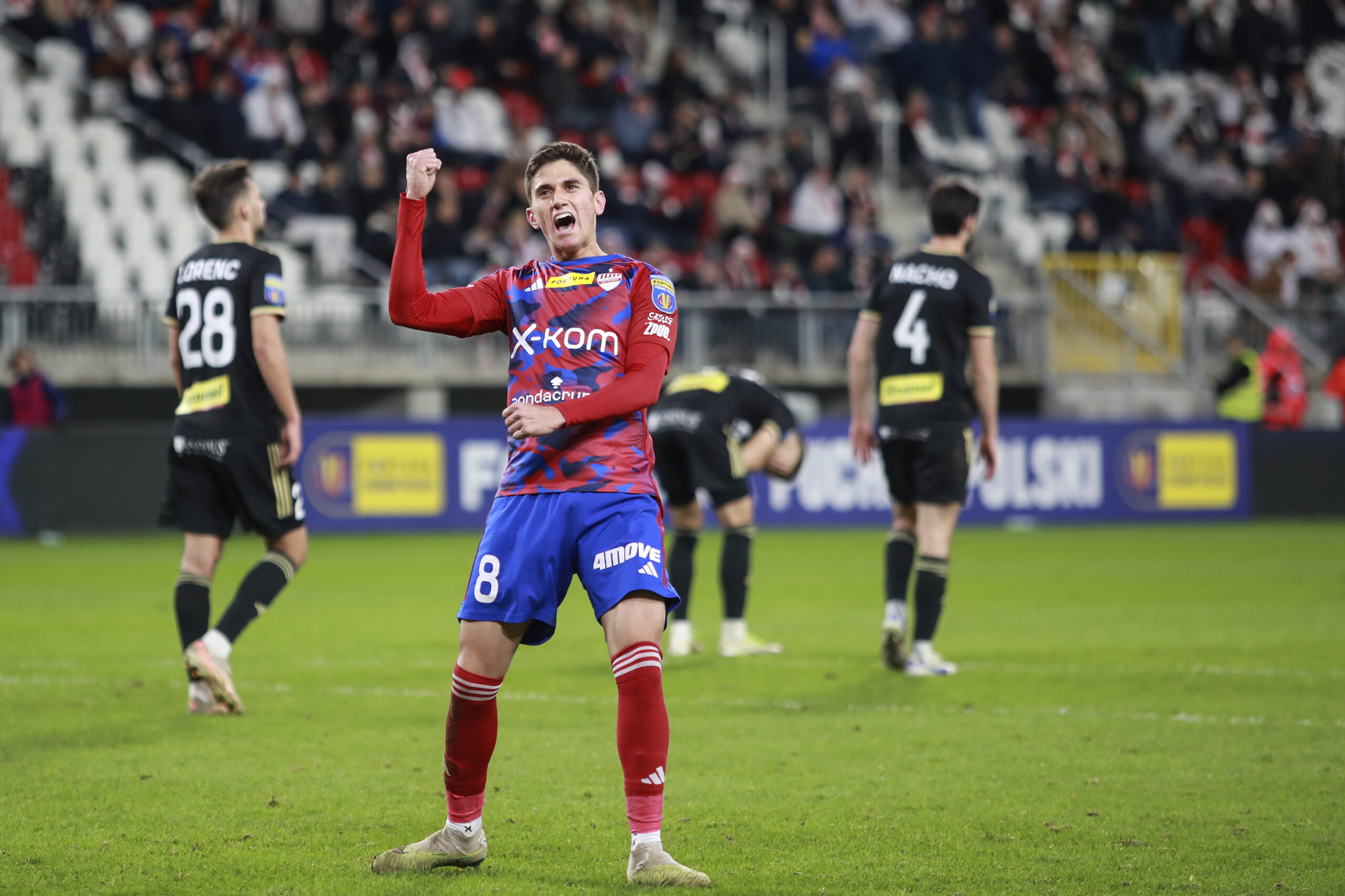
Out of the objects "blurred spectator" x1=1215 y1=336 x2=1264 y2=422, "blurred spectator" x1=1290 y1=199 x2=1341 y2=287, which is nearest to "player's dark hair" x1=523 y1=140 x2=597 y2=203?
"blurred spectator" x1=1215 y1=336 x2=1264 y2=422

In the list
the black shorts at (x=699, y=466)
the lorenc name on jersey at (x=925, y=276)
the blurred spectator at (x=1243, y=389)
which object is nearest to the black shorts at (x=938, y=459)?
the lorenc name on jersey at (x=925, y=276)

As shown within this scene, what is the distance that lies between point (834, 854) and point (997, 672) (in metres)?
3.97

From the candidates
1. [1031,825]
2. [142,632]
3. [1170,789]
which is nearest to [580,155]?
[1031,825]

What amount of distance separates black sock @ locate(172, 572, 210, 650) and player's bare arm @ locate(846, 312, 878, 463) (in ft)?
10.7

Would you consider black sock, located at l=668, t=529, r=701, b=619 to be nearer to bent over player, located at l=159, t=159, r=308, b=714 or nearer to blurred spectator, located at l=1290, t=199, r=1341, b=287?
bent over player, located at l=159, t=159, r=308, b=714

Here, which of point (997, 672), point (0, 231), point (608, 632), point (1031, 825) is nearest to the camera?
point (608, 632)

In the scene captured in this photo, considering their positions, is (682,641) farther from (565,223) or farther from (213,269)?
(565,223)

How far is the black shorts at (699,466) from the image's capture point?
30.0ft

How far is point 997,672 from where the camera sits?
8.31 metres

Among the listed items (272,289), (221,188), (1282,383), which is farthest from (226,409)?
(1282,383)

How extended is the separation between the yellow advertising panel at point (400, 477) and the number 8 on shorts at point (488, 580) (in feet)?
47.7

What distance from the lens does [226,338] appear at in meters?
7.20

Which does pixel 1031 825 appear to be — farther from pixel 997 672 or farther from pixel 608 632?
pixel 997 672

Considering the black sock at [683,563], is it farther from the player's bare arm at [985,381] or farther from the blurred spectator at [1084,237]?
the blurred spectator at [1084,237]
